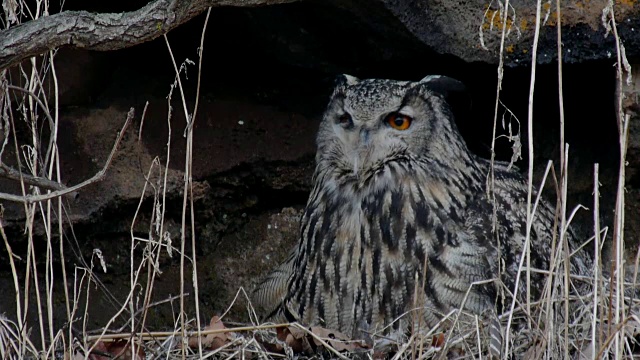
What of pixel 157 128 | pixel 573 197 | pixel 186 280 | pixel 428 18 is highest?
pixel 428 18

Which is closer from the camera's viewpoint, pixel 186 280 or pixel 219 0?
pixel 219 0

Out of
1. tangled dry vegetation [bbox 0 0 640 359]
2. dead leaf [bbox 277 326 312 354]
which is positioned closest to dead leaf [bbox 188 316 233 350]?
tangled dry vegetation [bbox 0 0 640 359]

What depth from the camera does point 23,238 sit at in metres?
3.89

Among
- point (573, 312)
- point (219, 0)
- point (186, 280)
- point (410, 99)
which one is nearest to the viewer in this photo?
point (219, 0)

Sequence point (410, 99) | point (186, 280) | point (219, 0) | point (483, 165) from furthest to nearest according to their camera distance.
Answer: point (186, 280), point (483, 165), point (410, 99), point (219, 0)

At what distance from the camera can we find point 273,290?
3840mm

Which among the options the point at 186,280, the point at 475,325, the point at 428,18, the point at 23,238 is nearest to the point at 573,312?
the point at 475,325

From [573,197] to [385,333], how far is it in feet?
4.38

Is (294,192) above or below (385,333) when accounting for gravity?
above

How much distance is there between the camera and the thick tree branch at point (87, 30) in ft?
8.54

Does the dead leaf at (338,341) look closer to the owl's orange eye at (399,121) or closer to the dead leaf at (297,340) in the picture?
the dead leaf at (297,340)

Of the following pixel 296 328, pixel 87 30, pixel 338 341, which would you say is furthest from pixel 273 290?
pixel 87 30

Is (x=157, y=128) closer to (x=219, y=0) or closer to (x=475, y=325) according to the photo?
(x=219, y=0)

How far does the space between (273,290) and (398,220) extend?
0.66 meters
